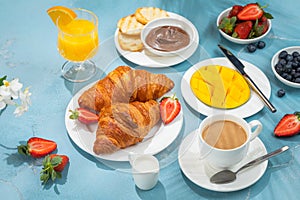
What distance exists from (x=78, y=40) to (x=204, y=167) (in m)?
0.62

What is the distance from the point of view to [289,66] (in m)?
1.63

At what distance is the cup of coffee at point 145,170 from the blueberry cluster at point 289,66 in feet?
1.95

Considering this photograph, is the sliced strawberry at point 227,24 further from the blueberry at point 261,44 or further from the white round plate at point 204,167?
the white round plate at point 204,167

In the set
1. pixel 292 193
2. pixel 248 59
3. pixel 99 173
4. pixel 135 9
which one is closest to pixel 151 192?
pixel 99 173

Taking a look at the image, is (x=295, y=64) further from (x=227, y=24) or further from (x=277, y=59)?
(x=227, y=24)

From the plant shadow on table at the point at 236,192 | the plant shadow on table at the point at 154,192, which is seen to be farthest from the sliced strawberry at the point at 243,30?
the plant shadow on table at the point at 154,192

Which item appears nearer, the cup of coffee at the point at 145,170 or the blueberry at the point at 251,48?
the cup of coffee at the point at 145,170

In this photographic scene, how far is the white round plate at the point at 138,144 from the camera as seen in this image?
1.40 meters

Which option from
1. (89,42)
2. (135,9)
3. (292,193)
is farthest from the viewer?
(135,9)

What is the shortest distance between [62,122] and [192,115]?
42 cm

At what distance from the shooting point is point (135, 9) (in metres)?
1.94

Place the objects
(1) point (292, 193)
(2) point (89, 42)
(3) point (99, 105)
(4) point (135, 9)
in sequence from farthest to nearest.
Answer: (4) point (135, 9) < (2) point (89, 42) < (3) point (99, 105) < (1) point (292, 193)

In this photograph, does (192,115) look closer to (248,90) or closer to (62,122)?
(248,90)

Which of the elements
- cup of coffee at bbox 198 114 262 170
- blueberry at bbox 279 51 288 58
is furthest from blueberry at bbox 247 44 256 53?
cup of coffee at bbox 198 114 262 170
